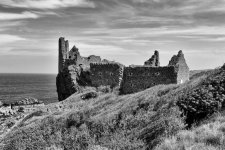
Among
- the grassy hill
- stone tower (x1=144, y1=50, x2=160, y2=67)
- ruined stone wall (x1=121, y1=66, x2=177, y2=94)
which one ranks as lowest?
the grassy hill

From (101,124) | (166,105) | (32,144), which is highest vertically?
(166,105)

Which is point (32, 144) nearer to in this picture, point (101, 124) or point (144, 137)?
point (101, 124)

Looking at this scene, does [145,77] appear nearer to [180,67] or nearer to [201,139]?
[180,67]

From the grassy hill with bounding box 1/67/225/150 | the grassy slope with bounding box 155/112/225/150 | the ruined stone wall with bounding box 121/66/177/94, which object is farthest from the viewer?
the ruined stone wall with bounding box 121/66/177/94

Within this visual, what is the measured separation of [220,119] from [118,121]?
6.82 m

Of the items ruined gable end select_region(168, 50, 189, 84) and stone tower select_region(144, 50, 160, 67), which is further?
stone tower select_region(144, 50, 160, 67)

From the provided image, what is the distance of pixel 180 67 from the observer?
3350cm

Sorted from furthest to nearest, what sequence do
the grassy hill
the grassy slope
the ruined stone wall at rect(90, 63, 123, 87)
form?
1. the ruined stone wall at rect(90, 63, 123, 87)
2. the grassy hill
3. the grassy slope

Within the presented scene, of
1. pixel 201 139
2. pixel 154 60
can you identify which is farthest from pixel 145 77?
pixel 201 139

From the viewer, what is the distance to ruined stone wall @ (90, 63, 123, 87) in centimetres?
4016

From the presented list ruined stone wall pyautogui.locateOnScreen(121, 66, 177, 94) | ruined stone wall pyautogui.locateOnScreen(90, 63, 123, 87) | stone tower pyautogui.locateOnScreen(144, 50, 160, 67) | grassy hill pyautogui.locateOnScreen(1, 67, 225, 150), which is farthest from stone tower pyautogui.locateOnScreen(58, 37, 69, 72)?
grassy hill pyautogui.locateOnScreen(1, 67, 225, 150)

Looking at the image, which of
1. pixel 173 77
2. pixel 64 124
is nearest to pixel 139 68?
pixel 173 77

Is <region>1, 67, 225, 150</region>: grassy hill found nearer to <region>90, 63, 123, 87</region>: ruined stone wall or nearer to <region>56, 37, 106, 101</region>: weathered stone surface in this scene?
<region>90, 63, 123, 87</region>: ruined stone wall

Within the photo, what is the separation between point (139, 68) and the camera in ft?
113
